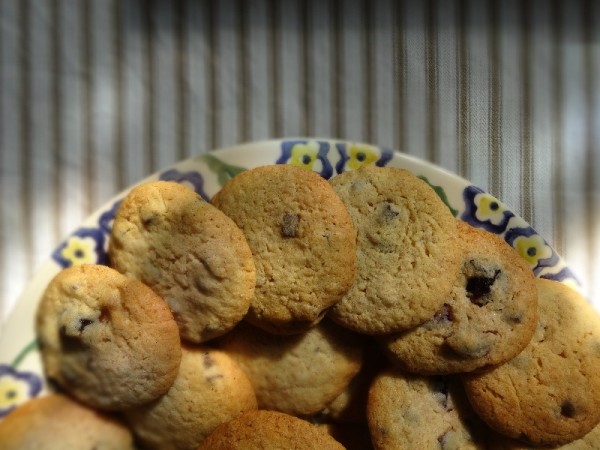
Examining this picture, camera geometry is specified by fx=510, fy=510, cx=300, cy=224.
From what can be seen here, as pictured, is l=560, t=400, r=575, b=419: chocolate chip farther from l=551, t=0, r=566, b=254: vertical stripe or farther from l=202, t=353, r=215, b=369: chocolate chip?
l=202, t=353, r=215, b=369: chocolate chip

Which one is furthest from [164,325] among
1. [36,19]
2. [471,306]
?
[36,19]

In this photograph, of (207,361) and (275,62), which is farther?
(275,62)

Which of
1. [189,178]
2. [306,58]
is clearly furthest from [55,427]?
[306,58]

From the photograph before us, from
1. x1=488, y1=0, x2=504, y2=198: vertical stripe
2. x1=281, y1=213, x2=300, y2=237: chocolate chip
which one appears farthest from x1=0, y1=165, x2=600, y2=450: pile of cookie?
x1=488, y1=0, x2=504, y2=198: vertical stripe

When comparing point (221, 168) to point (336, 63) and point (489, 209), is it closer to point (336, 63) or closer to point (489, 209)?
point (336, 63)

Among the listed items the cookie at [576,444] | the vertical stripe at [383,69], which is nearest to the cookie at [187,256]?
the vertical stripe at [383,69]

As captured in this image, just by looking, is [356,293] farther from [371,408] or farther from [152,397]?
[152,397]
